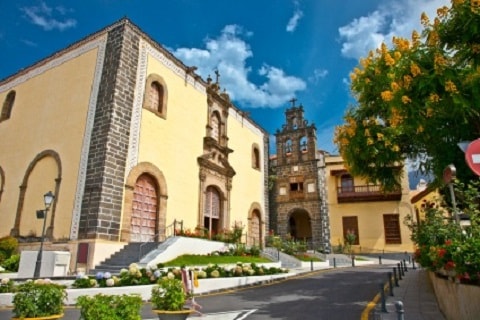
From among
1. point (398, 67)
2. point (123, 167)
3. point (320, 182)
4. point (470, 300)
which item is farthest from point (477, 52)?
point (320, 182)

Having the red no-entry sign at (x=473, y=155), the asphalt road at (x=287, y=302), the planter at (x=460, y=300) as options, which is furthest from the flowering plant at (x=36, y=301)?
the planter at (x=460, y=300)

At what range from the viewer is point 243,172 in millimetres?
23266

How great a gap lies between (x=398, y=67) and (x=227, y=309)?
6.44 metres

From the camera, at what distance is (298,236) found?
33.8 meters

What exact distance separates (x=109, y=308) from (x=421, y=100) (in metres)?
6.40

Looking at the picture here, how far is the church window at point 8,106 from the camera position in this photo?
18.5 metres

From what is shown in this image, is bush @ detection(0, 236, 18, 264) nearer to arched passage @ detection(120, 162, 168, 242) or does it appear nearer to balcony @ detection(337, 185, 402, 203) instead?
arched passage @ detection(120, 162, 168, 242)

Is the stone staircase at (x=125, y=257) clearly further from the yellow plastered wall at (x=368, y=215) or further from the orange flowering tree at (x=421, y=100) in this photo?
the yellow plastered wall at (x=368, y=215)

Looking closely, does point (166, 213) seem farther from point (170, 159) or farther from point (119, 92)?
point (119, 92)

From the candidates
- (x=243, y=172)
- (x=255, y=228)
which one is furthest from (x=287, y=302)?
(x=255, y=228)

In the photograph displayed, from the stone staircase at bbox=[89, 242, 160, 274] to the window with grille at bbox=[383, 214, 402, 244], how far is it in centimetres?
2262

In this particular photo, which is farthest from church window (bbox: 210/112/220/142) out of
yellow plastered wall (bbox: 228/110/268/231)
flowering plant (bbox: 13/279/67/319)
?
flowering plant (bbox: 13/279/67/319)

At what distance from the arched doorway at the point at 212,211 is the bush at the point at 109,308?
14.4 metres

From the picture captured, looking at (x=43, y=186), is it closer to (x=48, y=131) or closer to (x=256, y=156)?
(x=48, y=131)
